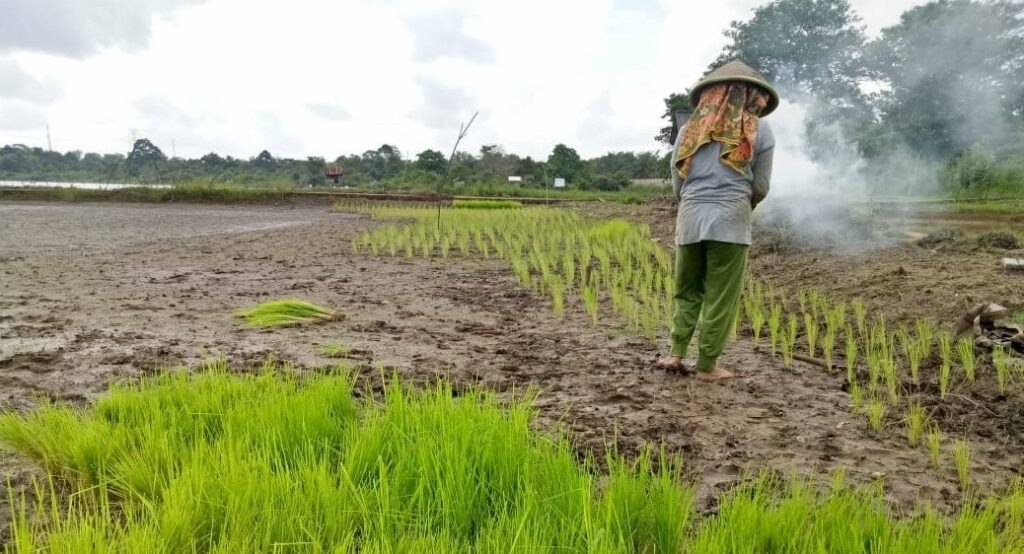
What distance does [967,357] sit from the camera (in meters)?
2.82

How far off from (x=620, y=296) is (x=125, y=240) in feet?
25.7

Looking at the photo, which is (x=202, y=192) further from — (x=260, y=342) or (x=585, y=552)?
(x=585, y=552)

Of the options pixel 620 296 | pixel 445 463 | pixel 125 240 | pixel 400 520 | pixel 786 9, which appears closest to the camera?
pixel 400 520

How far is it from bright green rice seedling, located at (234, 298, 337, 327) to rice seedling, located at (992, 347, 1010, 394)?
11.6 feet

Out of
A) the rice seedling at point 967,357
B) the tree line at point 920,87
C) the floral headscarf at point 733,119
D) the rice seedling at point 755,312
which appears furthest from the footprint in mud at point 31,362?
the tree line at point 920,87

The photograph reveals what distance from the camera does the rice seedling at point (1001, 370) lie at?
2.61 meters

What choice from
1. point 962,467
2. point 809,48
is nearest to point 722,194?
point 962,467

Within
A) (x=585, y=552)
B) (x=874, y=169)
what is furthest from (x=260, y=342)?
(x=874, y=169)

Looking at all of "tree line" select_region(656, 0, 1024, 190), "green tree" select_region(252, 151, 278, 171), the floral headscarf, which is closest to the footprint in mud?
the floral headscarf

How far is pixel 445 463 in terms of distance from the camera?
62.6 inches

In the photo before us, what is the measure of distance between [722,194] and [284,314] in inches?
105

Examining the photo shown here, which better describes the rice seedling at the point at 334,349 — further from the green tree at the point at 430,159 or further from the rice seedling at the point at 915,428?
the green tree at the point at 430,159

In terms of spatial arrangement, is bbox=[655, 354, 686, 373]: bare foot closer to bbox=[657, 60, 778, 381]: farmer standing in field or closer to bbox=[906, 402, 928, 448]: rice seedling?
bbox=[657, 60, 778, 381]: farmer standing in field

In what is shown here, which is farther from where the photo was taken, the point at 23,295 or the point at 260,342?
the point at 23,295
